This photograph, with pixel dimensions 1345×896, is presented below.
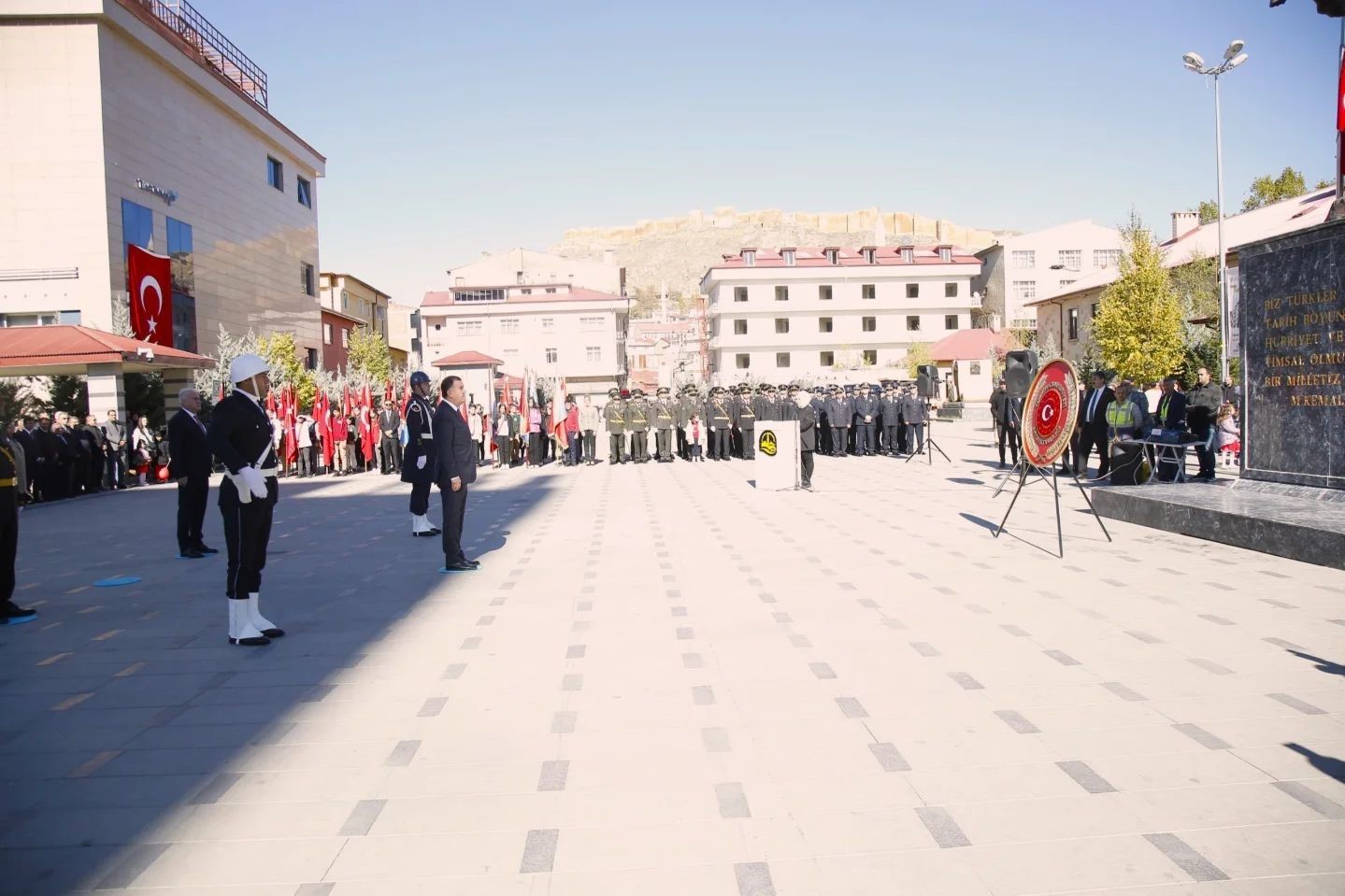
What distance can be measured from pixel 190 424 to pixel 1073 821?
9844 mm

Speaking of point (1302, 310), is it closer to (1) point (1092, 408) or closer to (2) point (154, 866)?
(1) point (1092, 408)

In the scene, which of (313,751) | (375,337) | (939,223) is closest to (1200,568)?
(313,751)

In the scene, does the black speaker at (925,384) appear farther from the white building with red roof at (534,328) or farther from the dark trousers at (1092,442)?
the white building with red roof at (534,328)

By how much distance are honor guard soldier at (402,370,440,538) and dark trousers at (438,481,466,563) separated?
2.09m

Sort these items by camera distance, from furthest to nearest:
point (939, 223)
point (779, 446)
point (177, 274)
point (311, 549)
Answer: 1. point (939, 223)
2. point (177, 274)
3. point (779, 446)
4. point (311, 549)

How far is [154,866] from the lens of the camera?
3.50 metres

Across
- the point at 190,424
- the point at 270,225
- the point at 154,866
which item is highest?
the point at 270,225

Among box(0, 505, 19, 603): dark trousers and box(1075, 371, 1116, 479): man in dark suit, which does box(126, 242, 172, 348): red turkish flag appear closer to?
box(0, 505, 19, 603): dark trousers

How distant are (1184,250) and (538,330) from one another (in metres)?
44.1

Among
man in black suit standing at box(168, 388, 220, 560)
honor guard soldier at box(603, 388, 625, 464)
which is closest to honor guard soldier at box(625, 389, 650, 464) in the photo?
honor guard soldier at box(603, 388, 625, 464)

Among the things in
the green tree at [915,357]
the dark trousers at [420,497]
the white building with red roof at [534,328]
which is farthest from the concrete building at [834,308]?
the dark trousers at [420,497]

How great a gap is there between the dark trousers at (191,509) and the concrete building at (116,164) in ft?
41.5

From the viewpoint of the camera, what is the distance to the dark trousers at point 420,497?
11.8 metres

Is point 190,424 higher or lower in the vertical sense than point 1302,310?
lower
